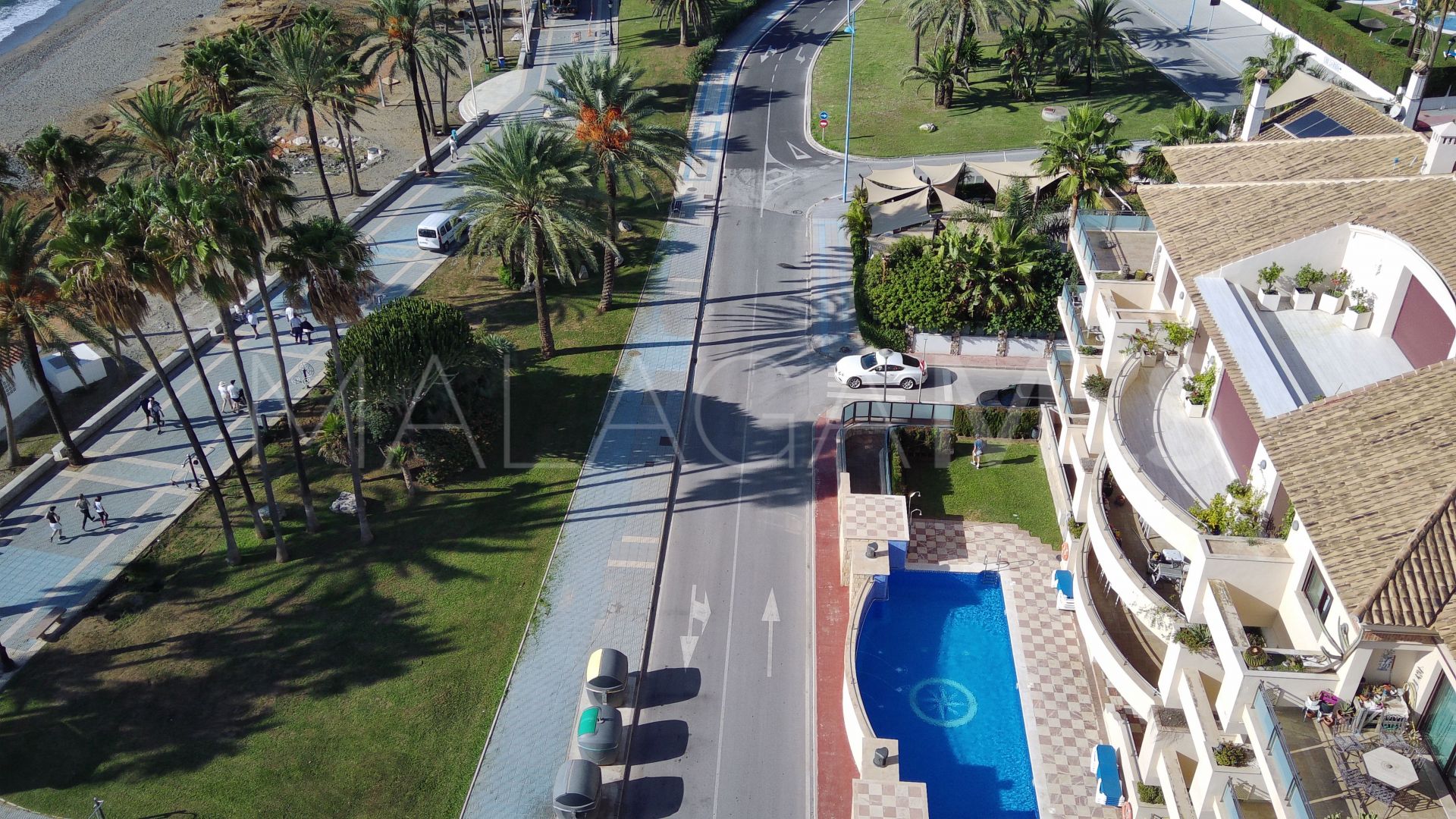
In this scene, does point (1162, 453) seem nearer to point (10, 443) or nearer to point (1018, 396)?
point (1018, 396)

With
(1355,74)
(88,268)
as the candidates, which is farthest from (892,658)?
(1355,74)

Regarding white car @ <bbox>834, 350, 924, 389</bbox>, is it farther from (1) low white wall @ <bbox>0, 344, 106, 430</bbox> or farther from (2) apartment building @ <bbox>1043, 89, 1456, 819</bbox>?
(1) low white wall @ <bbox>0, 344, 106, 430</bbox>

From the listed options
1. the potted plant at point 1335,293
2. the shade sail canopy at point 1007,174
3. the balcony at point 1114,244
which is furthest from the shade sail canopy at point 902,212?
the potted plant at point 1335,293

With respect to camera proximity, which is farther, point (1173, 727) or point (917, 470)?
point (917, 470)

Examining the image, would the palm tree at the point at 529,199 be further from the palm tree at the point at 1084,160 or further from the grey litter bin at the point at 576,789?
the grey litter bin at the point at 576,789

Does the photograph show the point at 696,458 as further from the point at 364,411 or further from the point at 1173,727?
the point at 1173,727
